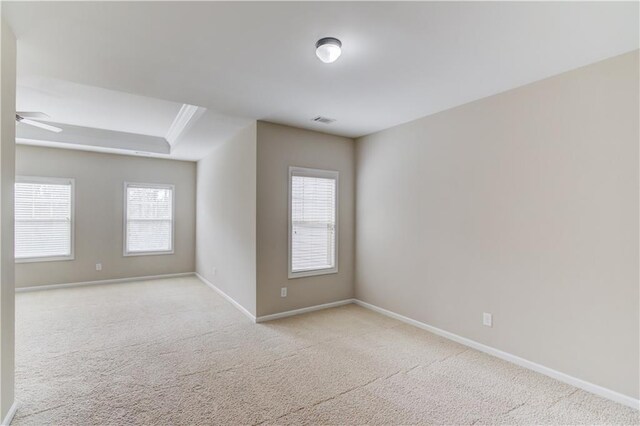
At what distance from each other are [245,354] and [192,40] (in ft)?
9.15

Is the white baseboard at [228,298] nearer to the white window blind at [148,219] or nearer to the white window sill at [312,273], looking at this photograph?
the white window sill at [312,273]

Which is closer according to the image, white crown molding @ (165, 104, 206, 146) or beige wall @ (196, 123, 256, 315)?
white crown molding @ (165, 104, 206, 146)

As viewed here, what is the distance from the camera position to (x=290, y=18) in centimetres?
197

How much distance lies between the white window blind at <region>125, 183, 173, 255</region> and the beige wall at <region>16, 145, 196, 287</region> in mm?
124

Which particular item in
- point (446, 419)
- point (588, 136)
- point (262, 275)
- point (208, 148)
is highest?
point (208, 148)

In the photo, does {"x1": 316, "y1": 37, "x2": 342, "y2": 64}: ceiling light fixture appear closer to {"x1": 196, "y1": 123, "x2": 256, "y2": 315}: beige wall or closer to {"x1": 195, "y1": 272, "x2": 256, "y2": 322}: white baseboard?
{"x1": 196, "y1": 123, "x2": 256, "y2": 315}: beige wall

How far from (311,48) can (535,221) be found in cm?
245

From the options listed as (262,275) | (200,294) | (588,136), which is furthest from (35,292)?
(588,136)

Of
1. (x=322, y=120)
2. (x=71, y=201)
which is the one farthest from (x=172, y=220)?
(x=322, y=120)

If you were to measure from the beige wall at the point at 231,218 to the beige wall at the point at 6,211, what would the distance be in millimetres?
2345

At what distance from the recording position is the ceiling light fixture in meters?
2.19

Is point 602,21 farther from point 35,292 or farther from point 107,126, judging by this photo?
point 35,292

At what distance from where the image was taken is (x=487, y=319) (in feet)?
10.5

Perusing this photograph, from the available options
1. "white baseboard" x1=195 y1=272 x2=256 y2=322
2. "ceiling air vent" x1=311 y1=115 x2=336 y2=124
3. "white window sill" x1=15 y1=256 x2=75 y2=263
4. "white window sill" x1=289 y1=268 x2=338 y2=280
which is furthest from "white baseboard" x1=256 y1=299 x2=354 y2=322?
"white window sill" x1=15 y1=256 x2=75 y2=263
